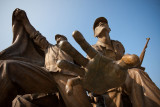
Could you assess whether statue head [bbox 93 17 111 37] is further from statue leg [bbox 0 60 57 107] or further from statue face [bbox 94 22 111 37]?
statue leg [bbox 0 60 57 107]

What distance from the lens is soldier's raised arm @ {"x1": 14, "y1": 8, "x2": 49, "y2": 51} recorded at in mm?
3273

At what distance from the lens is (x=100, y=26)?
306cm

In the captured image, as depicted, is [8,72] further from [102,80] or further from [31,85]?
[102,80]

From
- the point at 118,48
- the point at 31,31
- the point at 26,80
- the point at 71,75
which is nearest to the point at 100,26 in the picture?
the point at 118,48

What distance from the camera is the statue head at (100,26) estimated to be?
299cm

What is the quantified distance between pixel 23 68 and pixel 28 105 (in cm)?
53

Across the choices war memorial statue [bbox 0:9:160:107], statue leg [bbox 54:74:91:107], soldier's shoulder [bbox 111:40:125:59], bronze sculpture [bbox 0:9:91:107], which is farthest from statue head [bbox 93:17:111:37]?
statue leg [bbox 54:74:91:107]

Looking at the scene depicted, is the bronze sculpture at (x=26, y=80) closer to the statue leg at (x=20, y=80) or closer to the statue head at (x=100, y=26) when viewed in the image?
the statue leg at (x=20, y=80)

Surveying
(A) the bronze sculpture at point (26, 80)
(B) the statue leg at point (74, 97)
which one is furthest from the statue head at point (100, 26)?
(B) the statue leg at point (74, 97)

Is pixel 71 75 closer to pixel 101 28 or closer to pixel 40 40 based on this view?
pixel 101 28

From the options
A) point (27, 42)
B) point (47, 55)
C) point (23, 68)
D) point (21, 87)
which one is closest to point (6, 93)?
point (21, 87)

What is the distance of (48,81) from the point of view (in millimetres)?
2492

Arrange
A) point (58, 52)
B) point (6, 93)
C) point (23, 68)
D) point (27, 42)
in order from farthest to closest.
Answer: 1. point (27, 42)
2. point (58, 52)
3. point (23, 68)
4. point (6, 93)

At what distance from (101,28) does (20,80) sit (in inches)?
62.1
